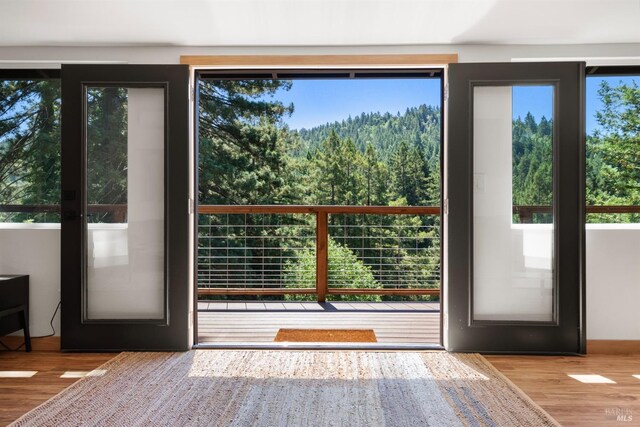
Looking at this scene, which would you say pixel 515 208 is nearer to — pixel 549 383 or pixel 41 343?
pixel 549 383

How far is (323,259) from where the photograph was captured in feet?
17.6

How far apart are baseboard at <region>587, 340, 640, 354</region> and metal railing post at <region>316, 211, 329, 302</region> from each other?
102 inches

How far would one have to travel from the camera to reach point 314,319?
4.70 meters

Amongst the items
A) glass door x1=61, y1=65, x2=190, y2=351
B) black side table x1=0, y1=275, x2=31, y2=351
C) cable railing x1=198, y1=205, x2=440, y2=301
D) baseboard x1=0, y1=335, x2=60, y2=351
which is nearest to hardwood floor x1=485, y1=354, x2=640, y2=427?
cable railing x1=198, y1=205, x2=440, y2=301

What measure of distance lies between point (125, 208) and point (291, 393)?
1.71m

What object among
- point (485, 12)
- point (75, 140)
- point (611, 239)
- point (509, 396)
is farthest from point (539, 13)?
point (75, 140)

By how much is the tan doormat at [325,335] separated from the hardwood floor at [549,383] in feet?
3.60

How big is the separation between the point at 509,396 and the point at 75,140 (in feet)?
10.1

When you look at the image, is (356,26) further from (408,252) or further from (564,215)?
(408,252)

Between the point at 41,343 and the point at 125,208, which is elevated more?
the point at 125,208

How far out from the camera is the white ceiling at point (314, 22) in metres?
2.87

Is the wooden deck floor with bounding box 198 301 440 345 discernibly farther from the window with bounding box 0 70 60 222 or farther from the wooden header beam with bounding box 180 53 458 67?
the wooden header beam with bounding box 180 53 458 67

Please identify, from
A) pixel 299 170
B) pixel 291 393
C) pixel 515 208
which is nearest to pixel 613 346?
pixel 515 208

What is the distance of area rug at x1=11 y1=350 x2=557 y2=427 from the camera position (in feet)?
7.87
